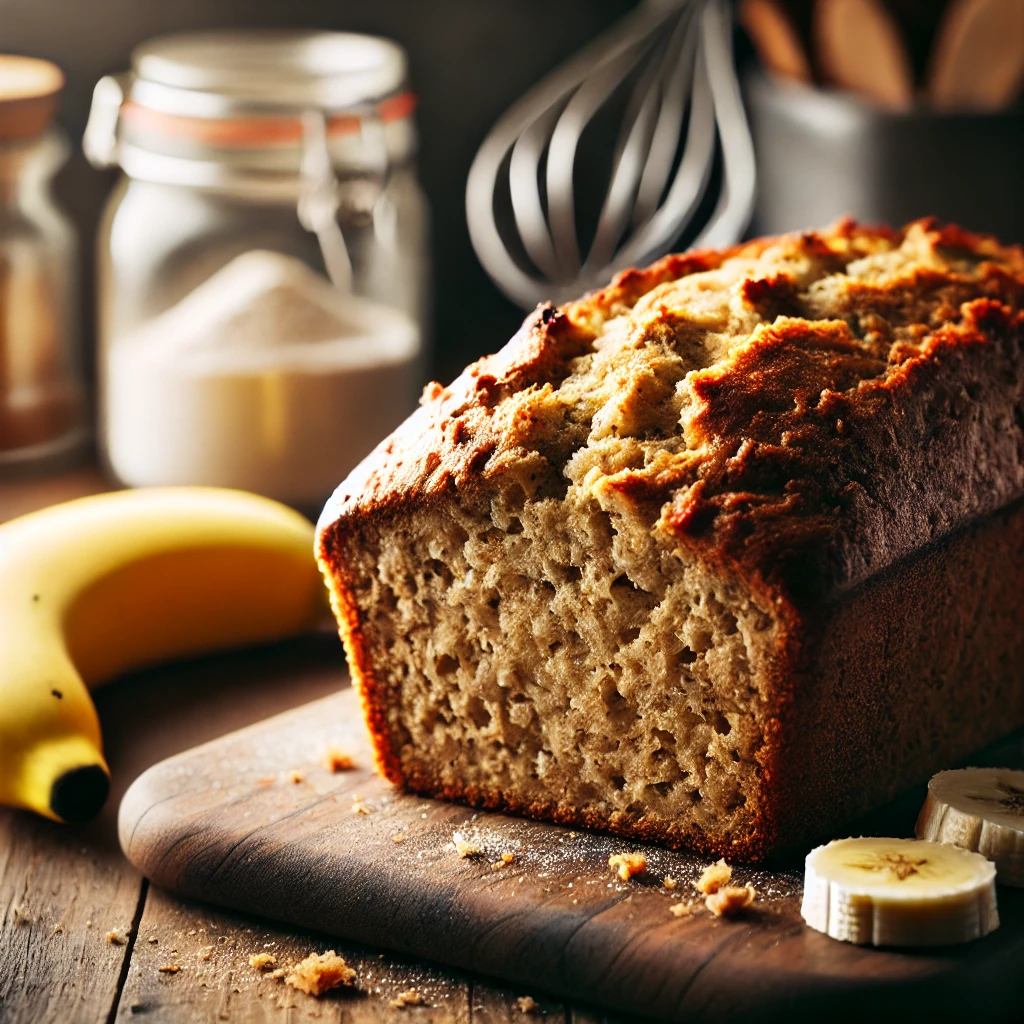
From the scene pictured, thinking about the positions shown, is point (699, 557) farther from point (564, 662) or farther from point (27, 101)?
point (27, 101)

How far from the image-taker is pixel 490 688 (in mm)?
1871

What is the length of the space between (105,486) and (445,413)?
1.49 metres

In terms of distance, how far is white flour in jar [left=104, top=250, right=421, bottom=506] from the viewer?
2.85 metres

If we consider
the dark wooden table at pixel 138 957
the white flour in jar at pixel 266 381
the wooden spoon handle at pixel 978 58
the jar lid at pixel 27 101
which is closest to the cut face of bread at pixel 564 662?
the dark wooden table at pixel 138 957

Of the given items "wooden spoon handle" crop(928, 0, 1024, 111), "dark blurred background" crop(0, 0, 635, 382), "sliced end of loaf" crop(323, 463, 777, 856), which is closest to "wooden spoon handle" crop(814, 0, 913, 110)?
"wooden spoon handle" crop(928, 0, 1024, 111)

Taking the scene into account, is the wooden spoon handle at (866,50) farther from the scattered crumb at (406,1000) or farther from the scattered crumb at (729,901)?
the scattered crumb at (406,1000)

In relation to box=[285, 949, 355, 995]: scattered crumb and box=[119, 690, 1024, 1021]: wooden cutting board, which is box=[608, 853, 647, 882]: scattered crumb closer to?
box=[119, 690, 1024, 1021]: wooden cutting board

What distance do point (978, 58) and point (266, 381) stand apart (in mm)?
1431

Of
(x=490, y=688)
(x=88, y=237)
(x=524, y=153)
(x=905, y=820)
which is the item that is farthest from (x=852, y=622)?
(x=88, y=237)

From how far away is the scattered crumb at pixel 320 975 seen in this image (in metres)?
1.60

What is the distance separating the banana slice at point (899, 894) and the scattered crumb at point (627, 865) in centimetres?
18

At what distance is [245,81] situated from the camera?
109 inches

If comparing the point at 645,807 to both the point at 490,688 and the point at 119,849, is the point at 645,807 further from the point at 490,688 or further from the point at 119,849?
the point at 119,849

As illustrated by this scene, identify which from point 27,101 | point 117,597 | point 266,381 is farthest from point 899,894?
point 27,101
